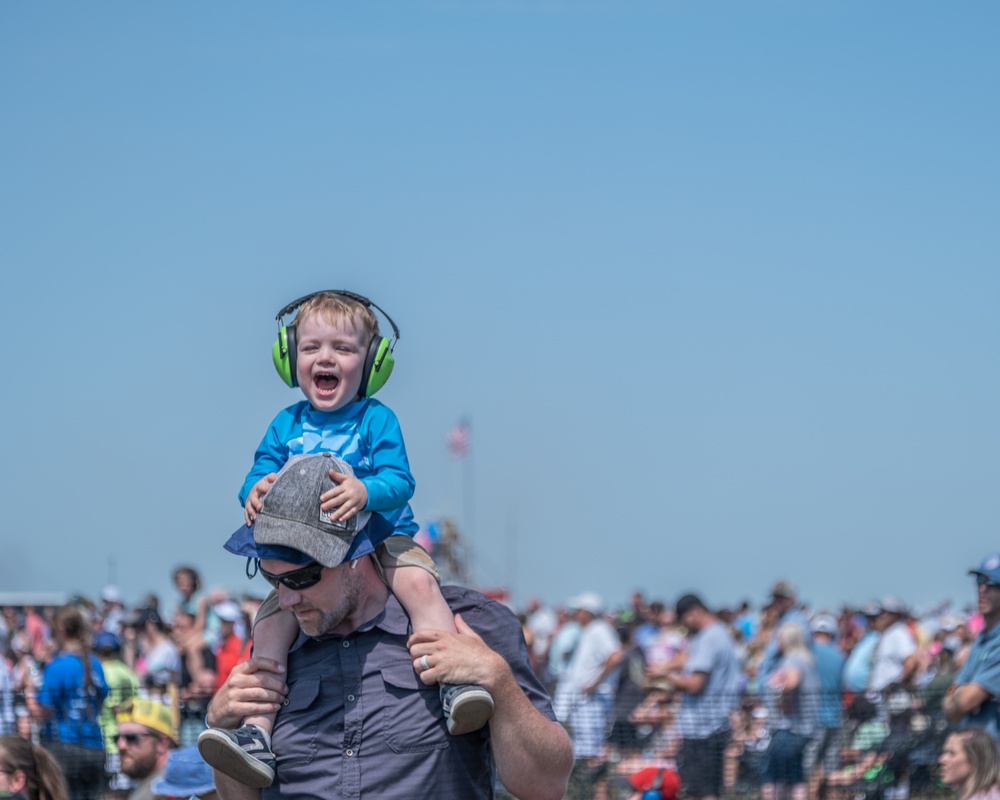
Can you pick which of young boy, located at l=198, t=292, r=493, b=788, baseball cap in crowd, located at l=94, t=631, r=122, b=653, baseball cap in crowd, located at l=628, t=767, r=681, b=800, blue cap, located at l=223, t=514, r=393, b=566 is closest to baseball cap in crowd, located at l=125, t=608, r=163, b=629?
baseball cap in crowd, located at l=94, t=631, r=122, b=653

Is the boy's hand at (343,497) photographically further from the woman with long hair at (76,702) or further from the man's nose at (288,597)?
the woman with long hair at (76,702)

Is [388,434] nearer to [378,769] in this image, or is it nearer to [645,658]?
[378,769]

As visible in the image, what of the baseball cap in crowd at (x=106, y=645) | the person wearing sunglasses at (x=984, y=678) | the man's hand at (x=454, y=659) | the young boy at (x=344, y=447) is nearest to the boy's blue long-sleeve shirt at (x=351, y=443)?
the young boy at (x=344, y=447)

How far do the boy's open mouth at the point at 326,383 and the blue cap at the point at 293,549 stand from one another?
37cm

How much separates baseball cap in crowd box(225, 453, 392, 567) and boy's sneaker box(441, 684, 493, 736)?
371 mm

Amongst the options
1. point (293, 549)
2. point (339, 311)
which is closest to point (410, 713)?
point (293, 549)

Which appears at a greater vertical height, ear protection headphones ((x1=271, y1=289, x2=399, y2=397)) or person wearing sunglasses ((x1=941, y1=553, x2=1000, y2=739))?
ear protection headphones ((x1=271, y1=289, x2=399, y2=397))

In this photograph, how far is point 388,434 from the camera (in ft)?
11.0

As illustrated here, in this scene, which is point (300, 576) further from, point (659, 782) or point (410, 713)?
point (659, 782)

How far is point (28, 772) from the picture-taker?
518 cm

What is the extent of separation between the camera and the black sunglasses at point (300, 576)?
300 centimetres

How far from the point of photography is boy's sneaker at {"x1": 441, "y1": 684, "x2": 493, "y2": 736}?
9.71 ft

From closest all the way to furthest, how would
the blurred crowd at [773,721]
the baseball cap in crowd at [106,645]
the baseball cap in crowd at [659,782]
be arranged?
the baseball cap in crowd at [659,782] → the blurred crowd at [773,721] → the baseball cap in crowd at [106,645]

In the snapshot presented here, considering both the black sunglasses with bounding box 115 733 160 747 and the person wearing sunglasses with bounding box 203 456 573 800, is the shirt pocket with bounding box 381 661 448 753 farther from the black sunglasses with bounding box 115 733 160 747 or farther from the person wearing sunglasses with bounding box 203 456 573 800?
the black sunglasses with bounding box 115 733 160 747
